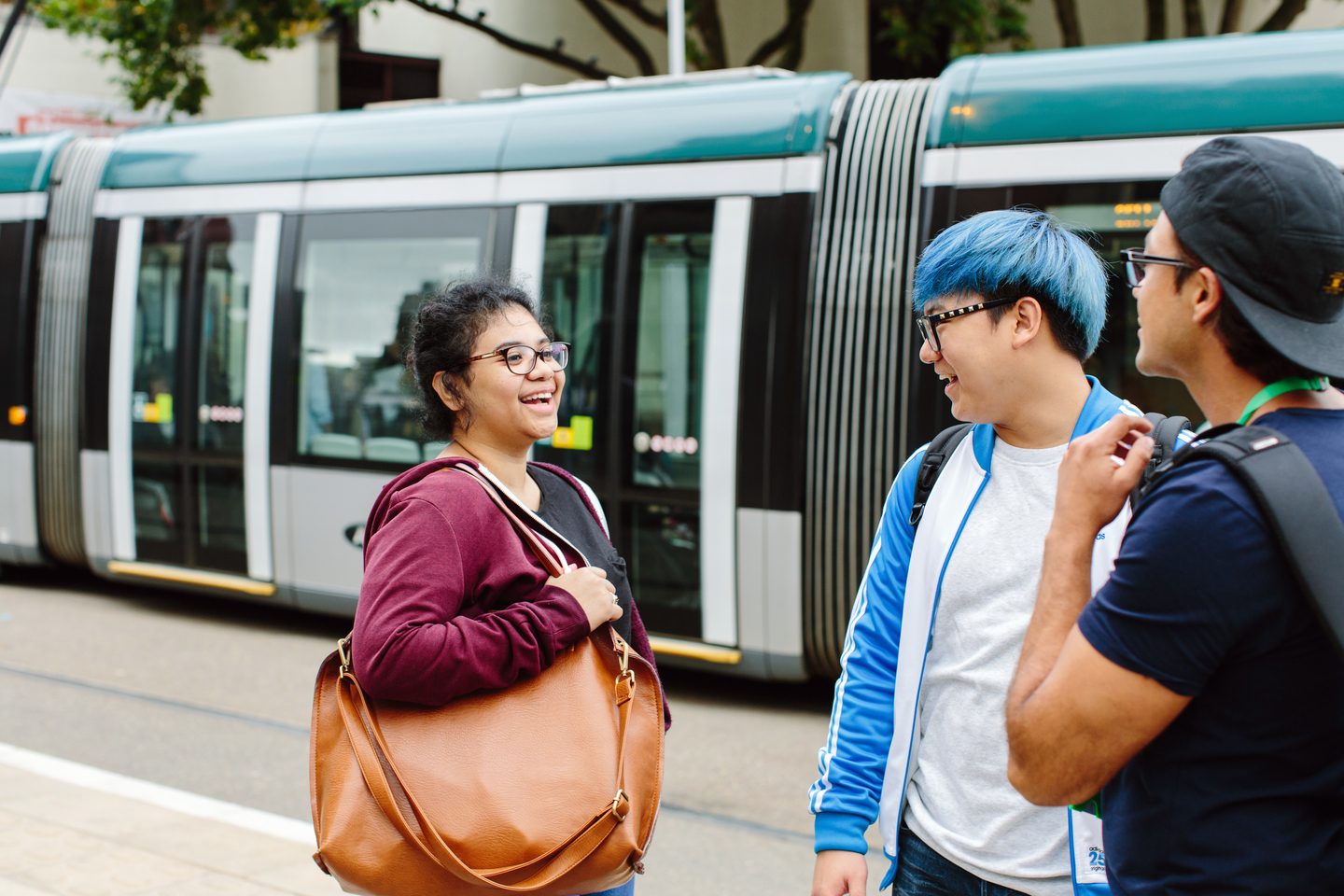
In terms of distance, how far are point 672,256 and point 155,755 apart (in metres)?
3.17

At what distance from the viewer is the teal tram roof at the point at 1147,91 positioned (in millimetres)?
5438

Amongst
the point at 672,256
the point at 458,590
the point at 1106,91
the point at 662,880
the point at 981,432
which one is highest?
the point at 1106,91

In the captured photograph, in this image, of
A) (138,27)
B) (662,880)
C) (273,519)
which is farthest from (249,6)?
(662,880)

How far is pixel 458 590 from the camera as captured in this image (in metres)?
2.23

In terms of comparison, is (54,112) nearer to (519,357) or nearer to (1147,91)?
(1147,91)

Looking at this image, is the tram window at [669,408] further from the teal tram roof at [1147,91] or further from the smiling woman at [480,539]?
the smiling woman at [480,539]

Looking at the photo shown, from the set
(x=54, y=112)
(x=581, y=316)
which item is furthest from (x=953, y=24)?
(x=54, y=112)

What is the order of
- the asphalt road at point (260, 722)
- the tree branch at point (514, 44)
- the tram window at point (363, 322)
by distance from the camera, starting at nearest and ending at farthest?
the asphalt road at point (260, 722)
the tram window at point (363, 322)
the tree branch at point (514, 44)

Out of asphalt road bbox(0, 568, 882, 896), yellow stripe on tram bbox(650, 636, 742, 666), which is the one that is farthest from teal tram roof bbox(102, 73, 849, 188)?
asphalt road bbox(0, 568, 882, 896)

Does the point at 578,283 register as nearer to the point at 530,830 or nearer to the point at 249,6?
the point at 530,830

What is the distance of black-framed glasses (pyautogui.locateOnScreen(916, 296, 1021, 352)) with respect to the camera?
2.19 m

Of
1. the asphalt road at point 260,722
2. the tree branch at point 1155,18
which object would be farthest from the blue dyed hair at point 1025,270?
the tree branch at point 1155,18

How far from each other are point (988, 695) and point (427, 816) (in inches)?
33.5

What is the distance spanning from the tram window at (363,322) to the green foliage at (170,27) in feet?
22.2
